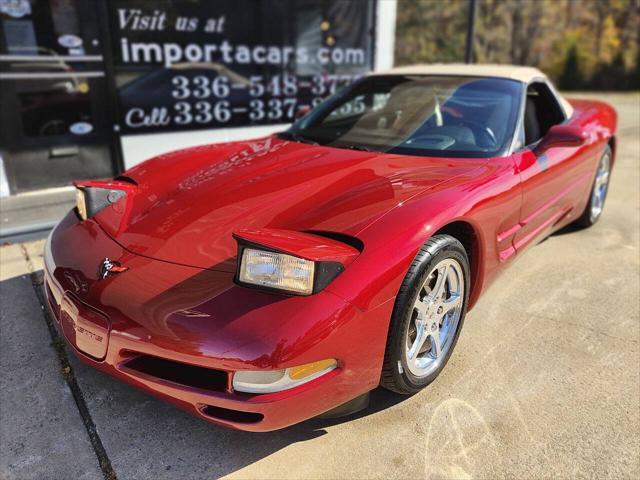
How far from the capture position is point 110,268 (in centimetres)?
218

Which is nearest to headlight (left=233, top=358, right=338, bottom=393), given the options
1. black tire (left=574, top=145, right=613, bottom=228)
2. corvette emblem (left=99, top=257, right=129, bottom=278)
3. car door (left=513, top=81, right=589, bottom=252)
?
corvette emblem (left=99, top=257, right=129, bottom=278)

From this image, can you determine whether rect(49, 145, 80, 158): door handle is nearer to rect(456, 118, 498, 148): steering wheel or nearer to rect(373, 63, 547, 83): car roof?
rect(373, 63, 547, 83): car roof

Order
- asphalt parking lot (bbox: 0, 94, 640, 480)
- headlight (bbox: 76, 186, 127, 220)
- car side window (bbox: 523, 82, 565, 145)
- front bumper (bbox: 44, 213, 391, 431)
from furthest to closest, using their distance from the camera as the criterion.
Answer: car side window (bbox: 523, 82, 565, 145) < headlight (bbox: 76, 186, 127, 220) < asphalt parking lot (bbox: 0, 94, 640, 480) < front bumper (bbox: 44, 213, 391, 431)

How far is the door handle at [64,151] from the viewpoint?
17.6 feet

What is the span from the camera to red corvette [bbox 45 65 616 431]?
6.07 feet

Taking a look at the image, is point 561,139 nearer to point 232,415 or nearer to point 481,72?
point 481,72

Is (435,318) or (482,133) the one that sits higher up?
Result: (482,133)

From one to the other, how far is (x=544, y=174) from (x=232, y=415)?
2.24m

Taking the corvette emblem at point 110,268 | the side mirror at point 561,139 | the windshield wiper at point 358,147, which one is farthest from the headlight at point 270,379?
the side mirror at point 561,139

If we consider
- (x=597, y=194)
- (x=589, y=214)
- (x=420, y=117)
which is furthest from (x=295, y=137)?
(x=597, y=194)

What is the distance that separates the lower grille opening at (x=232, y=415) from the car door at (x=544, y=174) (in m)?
1.79

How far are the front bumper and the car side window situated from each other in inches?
83.2

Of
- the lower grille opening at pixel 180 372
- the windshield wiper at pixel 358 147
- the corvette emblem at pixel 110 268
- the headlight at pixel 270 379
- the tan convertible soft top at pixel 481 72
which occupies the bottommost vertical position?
the lower grille opening at pixel 180 372

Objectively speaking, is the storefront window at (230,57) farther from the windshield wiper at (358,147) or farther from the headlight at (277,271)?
the headlight at (277,271)
